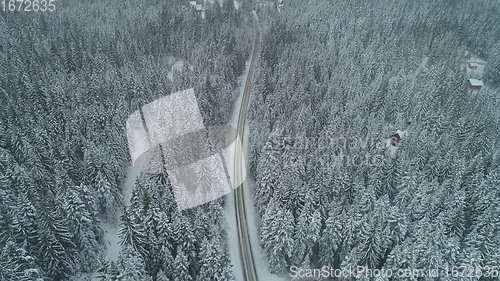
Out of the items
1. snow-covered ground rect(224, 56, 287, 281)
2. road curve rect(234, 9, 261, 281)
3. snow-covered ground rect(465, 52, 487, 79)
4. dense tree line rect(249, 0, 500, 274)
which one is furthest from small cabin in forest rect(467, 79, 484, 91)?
snow-covered ground rect(224, 56, 287, 281)

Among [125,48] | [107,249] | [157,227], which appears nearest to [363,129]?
[157,227]

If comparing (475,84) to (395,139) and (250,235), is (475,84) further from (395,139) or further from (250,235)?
(250,235)

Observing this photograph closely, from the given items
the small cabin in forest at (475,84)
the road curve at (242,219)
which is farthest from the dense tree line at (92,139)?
the small cabin in forest at (475,84)

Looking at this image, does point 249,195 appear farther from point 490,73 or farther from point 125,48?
point 490,73

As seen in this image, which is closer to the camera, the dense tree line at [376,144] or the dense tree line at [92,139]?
the dense tree line at [92,139]

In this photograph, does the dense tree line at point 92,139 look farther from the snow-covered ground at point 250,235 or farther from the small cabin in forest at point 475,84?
the small cabin in forest at point 475,84

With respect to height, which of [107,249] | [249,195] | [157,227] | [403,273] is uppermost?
[157,227]
